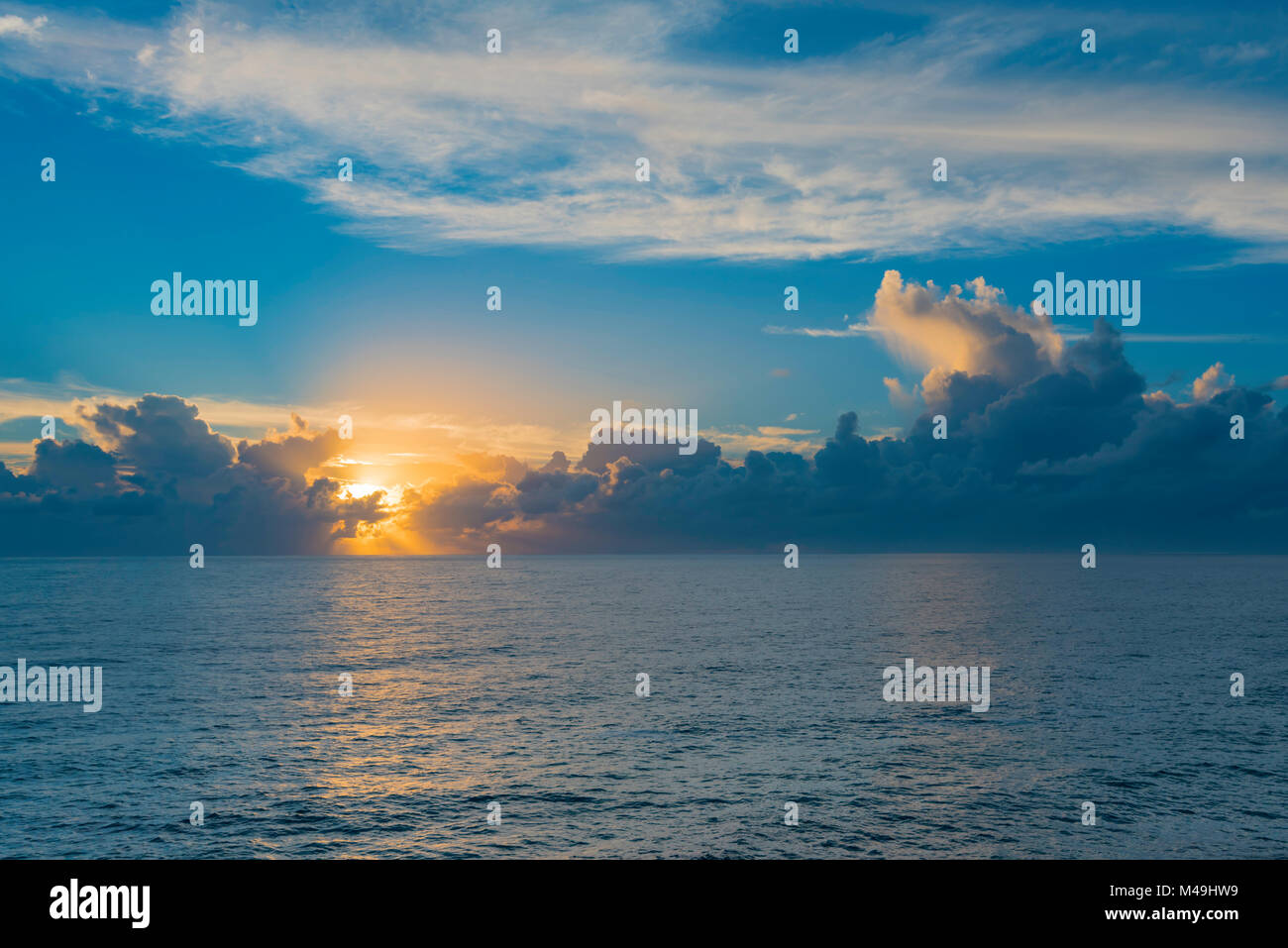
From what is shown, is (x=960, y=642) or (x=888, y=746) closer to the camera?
(x=888, y=746)

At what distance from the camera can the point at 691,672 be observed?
88.2 meters

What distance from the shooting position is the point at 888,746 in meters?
54.6

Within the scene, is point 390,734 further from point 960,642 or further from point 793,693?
point 960,642

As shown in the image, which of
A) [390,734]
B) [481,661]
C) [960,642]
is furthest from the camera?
[960,642]
